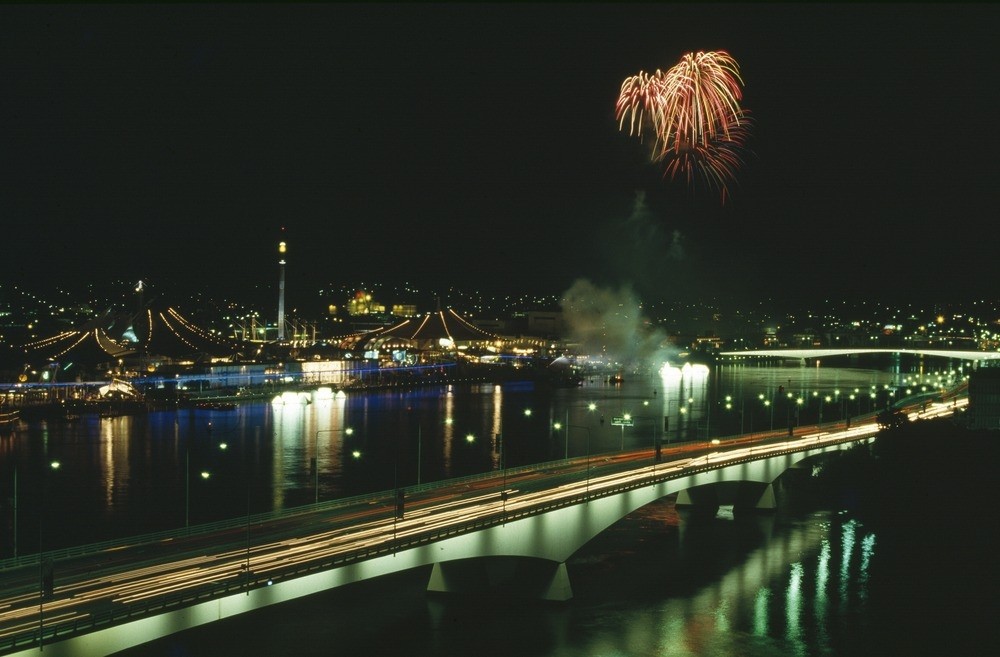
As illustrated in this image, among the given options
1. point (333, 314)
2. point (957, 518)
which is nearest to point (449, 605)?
point (957, 518)

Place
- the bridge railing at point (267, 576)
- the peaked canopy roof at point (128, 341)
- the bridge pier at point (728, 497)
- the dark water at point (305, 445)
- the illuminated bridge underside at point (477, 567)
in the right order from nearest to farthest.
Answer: the bridge railing at point (267, 576), the illuminated bridge underside at point (477, 567), the dark water at point (305, 445), the bridge pier at point (728, 497), the peaked canopy roof at point (128, 341)

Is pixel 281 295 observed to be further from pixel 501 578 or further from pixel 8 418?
pixel 501 578

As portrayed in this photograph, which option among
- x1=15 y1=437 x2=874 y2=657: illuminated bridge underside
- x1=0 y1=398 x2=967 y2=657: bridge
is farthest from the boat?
x1=15 y1=437 x2=874 y2=657: illuminated bridge underside

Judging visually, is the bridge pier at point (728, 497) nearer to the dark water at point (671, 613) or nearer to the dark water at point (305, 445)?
the dark water at point (671, 613)

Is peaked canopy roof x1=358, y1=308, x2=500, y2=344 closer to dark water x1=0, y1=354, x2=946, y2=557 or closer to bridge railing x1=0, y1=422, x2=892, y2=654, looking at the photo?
dark water x1=0, y1=354, x2=946, y2=557

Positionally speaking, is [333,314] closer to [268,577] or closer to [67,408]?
[67,408]

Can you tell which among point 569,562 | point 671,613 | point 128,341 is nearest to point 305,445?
point 569,562

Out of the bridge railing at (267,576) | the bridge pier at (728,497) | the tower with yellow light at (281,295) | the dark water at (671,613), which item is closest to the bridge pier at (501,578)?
the dark water at (671,613)
